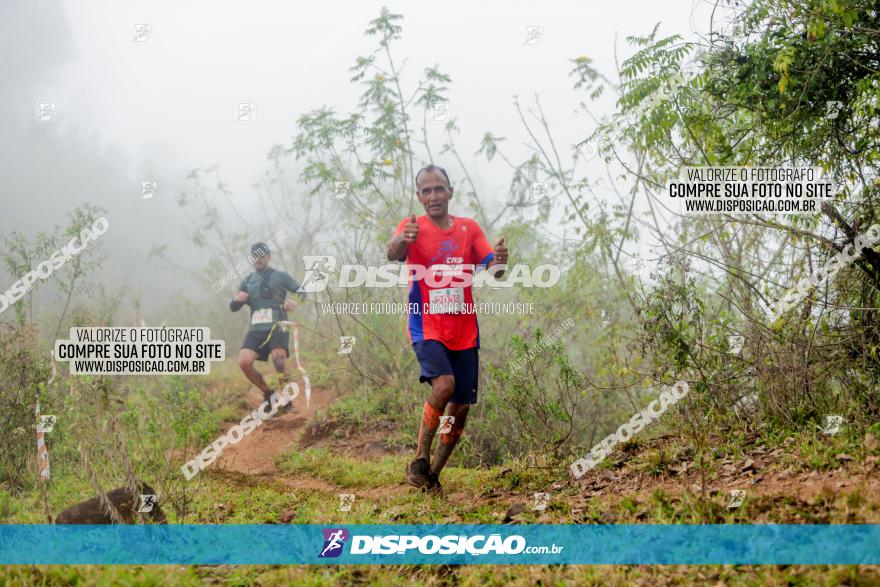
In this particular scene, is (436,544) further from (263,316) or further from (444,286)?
(263,316)

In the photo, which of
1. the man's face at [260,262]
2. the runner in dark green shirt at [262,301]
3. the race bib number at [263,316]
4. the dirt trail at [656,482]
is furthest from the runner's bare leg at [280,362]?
the dirt trail at [656,482]

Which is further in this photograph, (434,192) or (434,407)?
(434,192)

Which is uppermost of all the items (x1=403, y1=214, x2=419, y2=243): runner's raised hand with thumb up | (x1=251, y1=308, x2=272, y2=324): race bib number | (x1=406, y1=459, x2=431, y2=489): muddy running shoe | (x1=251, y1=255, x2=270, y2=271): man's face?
(x1=251, y1=255, x2=270, y2=271): man's face

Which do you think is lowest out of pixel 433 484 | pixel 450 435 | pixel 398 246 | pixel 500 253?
pixel 433 484

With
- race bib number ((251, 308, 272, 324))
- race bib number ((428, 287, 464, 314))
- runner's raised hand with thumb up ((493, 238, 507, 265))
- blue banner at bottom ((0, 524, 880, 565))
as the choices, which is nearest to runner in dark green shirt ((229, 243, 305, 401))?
race bib number ((251, 308, 272, 324))

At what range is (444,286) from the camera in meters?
5.16

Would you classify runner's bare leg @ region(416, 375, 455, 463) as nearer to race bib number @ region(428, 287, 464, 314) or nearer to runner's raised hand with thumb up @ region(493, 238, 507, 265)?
race bib number @ region(428, 287, 464, 314)

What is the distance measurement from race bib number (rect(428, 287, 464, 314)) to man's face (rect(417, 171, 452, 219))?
59cm

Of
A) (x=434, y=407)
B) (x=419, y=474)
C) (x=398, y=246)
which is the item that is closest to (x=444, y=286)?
(x=398, y=246)

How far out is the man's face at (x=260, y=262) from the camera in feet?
27.5

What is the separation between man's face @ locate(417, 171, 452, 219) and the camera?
17.2 ft

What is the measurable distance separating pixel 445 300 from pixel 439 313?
11 cm

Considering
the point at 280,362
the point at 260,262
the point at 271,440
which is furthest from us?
the point at 280,362

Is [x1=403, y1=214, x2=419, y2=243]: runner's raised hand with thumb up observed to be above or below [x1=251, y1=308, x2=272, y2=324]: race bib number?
above
